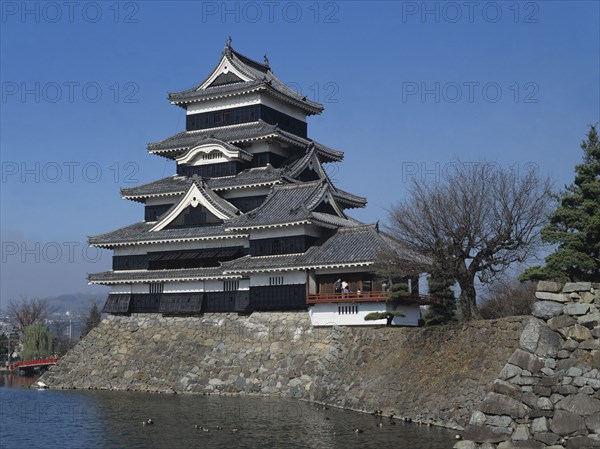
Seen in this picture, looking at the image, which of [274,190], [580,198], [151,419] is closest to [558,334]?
[580,198]

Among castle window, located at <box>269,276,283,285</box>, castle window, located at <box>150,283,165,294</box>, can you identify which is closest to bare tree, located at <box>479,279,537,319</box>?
castle window, located at <box>269,276,283,285</box>

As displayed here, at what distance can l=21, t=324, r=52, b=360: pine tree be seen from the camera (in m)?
68.6

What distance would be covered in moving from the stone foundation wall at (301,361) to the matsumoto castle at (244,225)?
4.89 ft

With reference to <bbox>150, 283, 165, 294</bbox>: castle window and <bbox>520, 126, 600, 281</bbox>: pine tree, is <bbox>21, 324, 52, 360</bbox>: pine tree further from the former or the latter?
<bbox>520, 126, 600, 281</bbox>: pine tree

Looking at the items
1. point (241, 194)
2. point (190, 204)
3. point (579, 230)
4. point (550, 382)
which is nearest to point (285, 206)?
point (241, 194)

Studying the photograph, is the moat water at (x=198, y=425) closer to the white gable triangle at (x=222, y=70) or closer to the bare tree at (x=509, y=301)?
the bare tree at (x=509, y=301)

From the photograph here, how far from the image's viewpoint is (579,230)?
26.0m

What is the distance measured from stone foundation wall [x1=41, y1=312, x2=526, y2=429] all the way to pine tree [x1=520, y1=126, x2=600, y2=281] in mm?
2450

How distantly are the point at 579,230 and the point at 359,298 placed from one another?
14.7 m

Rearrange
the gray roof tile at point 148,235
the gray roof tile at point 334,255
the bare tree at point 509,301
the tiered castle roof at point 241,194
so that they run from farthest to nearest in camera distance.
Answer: the gray roof tile at point 148,235
the bare tree at point 509,301
the tiered castle roof at point 241,194
the gray roof tile at point 334,255

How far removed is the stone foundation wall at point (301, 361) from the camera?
1103 inches

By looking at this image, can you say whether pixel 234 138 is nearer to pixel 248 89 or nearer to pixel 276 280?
pixel 248 89

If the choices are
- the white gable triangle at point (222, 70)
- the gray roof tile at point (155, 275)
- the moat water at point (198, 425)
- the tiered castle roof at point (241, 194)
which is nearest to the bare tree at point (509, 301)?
the tiered castle roof at point (241, 194)

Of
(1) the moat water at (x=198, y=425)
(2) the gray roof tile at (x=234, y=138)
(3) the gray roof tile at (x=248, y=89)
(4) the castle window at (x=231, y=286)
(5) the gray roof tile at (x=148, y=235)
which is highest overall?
(3) the gray roof tile at (x=248, y=89)
